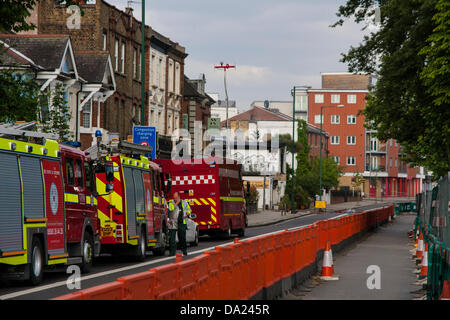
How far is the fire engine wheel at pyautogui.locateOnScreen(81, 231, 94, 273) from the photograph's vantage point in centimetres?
2044

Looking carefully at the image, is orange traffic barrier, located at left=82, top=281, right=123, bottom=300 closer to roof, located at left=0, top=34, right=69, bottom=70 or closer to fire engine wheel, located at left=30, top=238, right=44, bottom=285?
fire engine wheel, located at left=30, top=238, right=44, bottom=285

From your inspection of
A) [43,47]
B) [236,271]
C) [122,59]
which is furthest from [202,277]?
[122,59]

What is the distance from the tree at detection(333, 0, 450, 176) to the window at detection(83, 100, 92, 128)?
43.7ft

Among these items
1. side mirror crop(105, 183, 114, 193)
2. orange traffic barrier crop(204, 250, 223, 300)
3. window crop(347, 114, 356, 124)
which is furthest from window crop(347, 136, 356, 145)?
orange traffic barrier crop(204, 250, 223, 300)

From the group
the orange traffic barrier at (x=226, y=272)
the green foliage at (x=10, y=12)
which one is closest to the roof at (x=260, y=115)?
the green foliage at (x=10, y=12)

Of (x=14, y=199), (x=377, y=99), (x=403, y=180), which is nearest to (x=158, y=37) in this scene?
(x=377, y=99)

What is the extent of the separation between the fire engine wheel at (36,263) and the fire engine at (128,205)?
16.2 ft

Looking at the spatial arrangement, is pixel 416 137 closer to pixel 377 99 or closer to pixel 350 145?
pixel 377 99

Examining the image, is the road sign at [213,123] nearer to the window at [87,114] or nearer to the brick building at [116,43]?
the brick building at [116,43]

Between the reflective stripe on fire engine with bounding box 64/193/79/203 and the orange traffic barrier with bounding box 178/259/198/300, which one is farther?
the reflective stripe on fire engine with bounding box 64/193/79/203

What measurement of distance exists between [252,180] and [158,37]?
102ft

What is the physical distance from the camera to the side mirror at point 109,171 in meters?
22.4

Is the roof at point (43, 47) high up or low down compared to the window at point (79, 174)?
up

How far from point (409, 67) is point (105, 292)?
31786 mm
